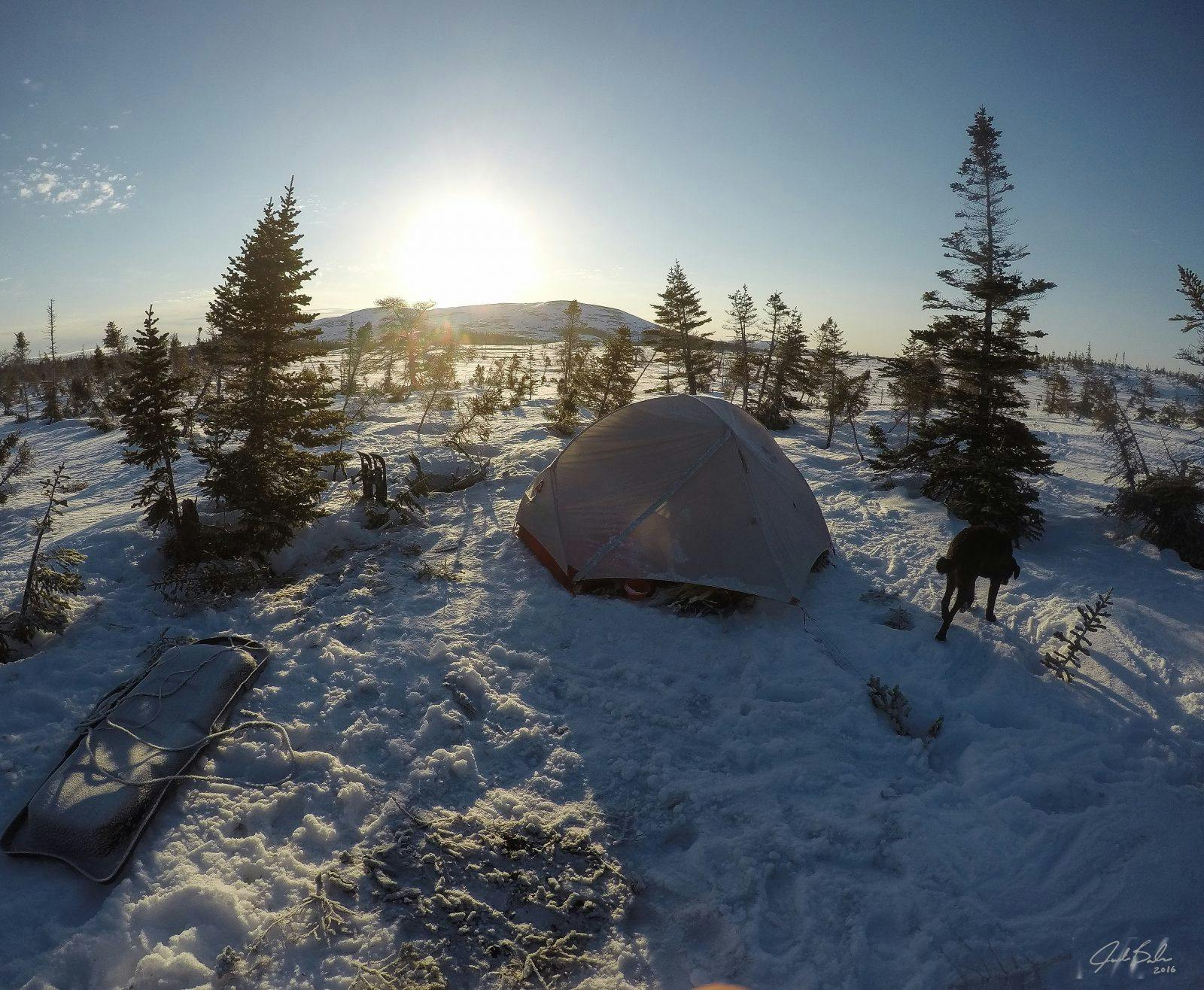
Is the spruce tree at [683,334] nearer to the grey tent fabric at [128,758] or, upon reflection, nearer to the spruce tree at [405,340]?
the spruce tree at [405,340]

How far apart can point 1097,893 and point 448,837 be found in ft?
14.6

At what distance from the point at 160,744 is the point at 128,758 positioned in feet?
0.67

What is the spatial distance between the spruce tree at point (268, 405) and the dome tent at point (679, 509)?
12.5 ft

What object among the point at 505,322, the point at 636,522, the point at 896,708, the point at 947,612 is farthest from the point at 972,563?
the point at 505,322

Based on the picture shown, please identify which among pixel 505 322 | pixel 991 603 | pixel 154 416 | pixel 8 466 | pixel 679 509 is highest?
pixel 505 322

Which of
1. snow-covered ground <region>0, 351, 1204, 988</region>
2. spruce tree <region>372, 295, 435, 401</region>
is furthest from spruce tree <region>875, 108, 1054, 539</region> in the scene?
spruce tree <region>372, 295, 435, 401</region>

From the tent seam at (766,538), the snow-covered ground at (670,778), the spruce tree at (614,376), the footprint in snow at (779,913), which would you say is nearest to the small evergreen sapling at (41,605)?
the snow-covered ground at (670,778)

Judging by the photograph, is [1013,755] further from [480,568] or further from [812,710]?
[480,568]

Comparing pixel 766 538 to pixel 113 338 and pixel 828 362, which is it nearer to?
pixel 828 362

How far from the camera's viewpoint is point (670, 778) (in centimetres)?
471

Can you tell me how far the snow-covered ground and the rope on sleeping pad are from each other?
120 millimetres

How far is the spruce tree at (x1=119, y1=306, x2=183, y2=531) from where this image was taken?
7621mm

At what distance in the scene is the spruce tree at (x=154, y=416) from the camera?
7.62 metres

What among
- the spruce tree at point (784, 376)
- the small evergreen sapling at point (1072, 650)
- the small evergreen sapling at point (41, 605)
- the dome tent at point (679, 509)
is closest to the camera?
the small evergreen sapling at point (41, 605)
